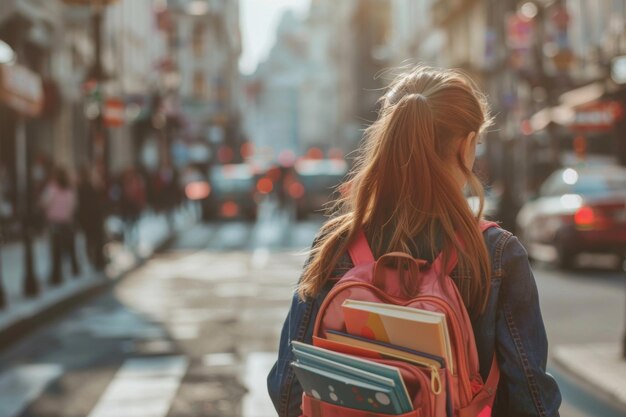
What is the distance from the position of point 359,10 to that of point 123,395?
9868 centimetres

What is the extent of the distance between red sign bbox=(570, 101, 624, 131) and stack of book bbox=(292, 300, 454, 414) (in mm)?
25211

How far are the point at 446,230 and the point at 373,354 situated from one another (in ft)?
1.10

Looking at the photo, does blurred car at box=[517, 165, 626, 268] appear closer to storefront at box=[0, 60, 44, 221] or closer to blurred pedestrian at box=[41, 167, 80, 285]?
blurred pedestrian at box=[41, 167, 80, 285]

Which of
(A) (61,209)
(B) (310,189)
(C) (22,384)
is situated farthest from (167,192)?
(C) (22,384)

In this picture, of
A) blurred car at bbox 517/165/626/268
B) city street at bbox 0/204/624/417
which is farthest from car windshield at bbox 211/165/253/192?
blurred car at bbox 517/165/626/268

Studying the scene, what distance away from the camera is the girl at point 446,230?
8.69 feet

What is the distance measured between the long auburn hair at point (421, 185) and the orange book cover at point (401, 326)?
0.66ft

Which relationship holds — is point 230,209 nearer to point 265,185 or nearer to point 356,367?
point 265,185

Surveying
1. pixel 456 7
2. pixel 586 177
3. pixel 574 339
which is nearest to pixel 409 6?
pixel 456 7

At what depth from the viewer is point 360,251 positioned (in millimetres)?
2699

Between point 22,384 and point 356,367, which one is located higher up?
point 356,367

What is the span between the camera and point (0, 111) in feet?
82.8

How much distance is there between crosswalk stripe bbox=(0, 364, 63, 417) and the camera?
7.78 meters

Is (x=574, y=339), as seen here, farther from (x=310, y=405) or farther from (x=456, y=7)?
(x=456, y=7)
